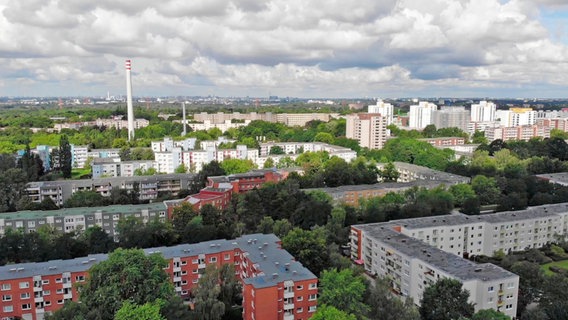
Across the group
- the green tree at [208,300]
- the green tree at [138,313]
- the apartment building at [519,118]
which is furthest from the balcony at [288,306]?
the apartment building at [519,118]

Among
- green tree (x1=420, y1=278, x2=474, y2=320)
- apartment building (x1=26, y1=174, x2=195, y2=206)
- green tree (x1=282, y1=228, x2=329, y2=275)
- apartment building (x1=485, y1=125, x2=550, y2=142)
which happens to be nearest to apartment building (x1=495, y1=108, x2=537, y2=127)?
apartment building (x1=485, y1=125, x2=550, y2=142)

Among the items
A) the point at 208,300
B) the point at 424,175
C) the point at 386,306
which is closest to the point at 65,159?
the point at 424,175

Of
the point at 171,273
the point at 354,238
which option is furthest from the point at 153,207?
the point at 354,238

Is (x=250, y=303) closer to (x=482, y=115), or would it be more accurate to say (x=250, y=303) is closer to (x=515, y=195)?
(x=515, y=195)

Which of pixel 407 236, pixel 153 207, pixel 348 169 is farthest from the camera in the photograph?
pixel 348 169

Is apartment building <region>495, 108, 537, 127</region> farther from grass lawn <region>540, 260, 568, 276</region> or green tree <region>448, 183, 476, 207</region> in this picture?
grass lawn <region>540, 260, 568, 276</region>

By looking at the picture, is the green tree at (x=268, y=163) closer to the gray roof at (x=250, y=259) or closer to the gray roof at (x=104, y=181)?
the gray roof at (x=104, y=181)
